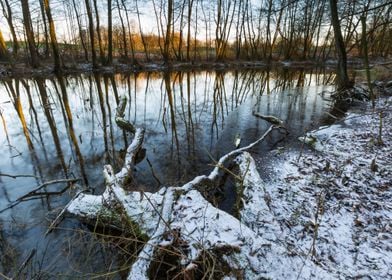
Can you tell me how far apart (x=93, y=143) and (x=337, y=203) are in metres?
5.29

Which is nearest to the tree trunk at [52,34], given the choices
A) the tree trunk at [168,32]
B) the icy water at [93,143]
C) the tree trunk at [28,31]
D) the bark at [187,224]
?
the tree trunk at [28,31]

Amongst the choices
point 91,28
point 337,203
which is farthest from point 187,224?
point 91,28

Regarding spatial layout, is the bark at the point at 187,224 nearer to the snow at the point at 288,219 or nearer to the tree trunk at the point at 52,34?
the snow at the point at 288,219

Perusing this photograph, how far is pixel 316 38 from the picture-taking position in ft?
97.3

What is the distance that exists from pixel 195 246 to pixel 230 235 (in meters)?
0.34

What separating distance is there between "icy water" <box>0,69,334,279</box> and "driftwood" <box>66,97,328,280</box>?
0.98ft

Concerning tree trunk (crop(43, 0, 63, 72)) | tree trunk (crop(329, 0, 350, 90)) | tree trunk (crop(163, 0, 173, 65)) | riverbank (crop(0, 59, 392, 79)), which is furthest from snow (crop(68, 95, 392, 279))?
tree trunk (crop(163, 0, 173, 65))

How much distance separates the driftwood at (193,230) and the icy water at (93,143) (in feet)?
0.98

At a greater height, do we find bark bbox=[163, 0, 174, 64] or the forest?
bark bbox=[163, 0, 174, 64]

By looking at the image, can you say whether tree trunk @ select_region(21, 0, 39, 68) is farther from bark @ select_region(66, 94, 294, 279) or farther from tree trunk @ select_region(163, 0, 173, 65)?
bark @ select_region(66, 94, 294, 279)

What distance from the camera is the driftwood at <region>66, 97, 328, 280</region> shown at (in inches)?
78.2

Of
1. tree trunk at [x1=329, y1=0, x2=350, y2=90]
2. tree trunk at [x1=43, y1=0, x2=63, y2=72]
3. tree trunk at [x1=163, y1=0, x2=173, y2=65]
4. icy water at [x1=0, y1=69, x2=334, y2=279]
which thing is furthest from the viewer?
tree trunk at [x1=163, y1=0, x2=173, y2=65]

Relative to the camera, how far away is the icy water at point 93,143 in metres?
2.71

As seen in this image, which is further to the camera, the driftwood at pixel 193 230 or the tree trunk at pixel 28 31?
the tree trunk at pixel 28 31
